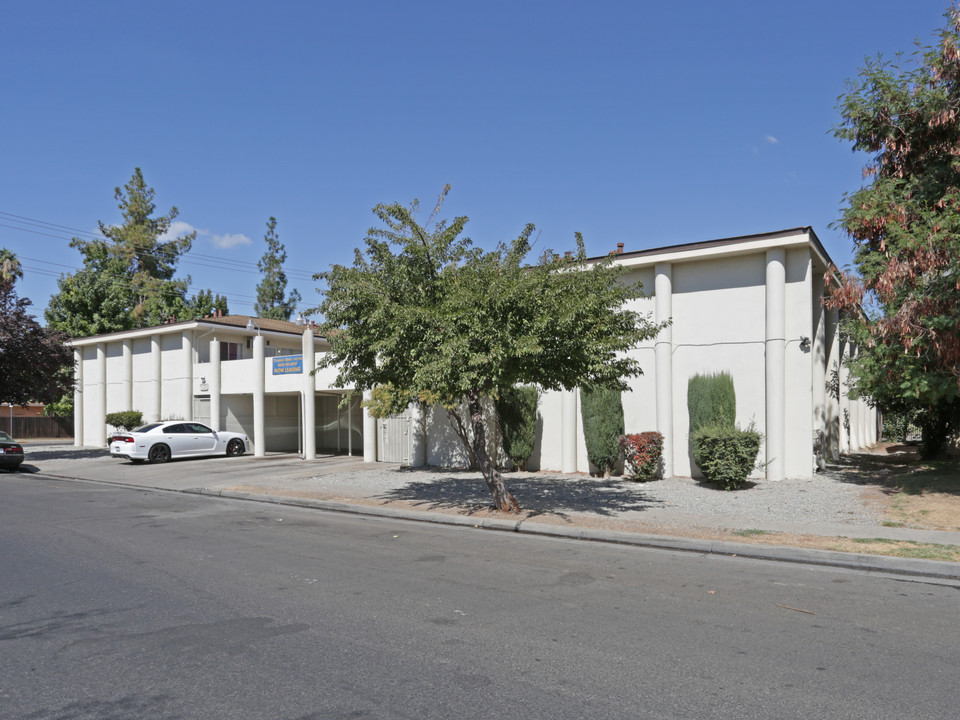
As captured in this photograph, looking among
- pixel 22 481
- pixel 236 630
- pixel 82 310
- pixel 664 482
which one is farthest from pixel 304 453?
pixel 82 310

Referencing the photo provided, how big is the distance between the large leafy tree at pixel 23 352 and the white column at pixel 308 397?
10827 mm

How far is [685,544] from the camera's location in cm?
941

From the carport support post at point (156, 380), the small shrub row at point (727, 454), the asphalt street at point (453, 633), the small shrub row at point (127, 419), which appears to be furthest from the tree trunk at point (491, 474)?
the small shrub row at point (127, 419)

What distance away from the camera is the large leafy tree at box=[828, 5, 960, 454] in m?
12.0

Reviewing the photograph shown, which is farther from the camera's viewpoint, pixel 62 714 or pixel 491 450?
pixel 491 450

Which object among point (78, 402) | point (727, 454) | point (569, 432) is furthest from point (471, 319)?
point (78, 402)

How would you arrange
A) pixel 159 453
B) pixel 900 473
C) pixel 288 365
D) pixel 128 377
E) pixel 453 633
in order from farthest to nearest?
pixel 128 377
pixel 288 365
pixel 159 453
pixel 900 473
pixel 453 633

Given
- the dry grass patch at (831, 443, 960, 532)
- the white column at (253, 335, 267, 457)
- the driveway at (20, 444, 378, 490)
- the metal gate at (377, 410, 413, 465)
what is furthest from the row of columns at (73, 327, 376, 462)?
the dry grass patch at (831, 443, 960, 532)

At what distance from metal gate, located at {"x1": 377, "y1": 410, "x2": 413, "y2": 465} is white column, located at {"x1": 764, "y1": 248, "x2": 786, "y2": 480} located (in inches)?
406

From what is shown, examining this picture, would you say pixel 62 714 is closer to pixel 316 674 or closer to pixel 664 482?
pixel 316 674

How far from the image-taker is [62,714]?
3963 mm

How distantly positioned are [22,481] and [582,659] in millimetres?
19155

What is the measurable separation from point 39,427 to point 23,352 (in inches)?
1021

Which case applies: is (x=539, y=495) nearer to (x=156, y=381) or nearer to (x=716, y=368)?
(x=716, y=368)
